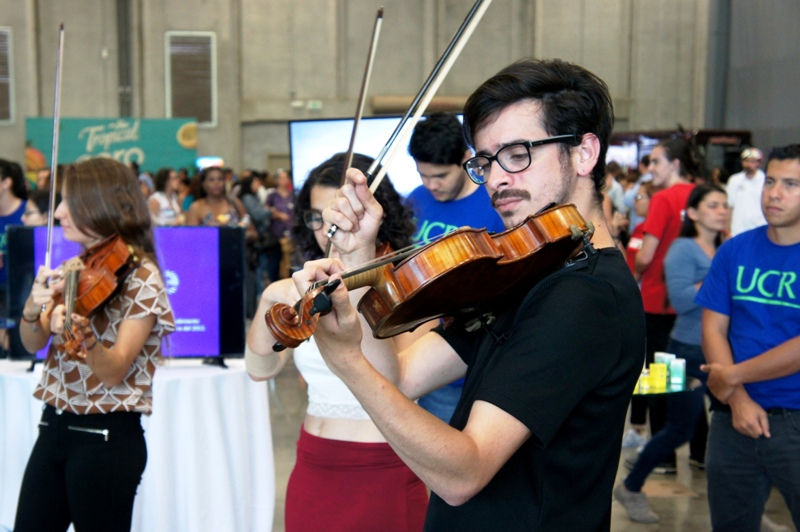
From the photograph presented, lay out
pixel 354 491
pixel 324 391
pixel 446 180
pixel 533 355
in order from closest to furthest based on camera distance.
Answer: pixel 533 355 → pixel 354 491 → pixel 324 391 → pixel 446 180

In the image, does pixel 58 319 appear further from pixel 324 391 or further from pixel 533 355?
pixel 533 355

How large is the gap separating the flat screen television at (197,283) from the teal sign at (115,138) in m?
10.3

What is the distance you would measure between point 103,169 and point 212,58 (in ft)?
44.0

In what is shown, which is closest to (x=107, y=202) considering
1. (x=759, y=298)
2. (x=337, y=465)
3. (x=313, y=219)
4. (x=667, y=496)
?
(x=313, y=219)

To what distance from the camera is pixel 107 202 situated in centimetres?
238

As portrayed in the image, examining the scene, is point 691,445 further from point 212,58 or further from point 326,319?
point 212,58

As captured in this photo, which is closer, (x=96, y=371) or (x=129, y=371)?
(x=96, y=371)

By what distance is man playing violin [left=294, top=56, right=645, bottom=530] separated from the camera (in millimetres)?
1139

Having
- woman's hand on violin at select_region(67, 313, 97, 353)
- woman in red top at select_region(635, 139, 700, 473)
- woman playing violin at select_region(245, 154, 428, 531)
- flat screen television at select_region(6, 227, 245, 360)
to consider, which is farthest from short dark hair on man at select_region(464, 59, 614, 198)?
woman in red top at select_region(635, 139, 700, 473)

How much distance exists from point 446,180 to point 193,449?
53.3 inches

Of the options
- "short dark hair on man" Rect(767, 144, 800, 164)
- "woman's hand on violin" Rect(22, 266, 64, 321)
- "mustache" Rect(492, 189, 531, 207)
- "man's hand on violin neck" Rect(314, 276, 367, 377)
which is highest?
"short dark hair on man" Rect(767, 144, 800, 164)

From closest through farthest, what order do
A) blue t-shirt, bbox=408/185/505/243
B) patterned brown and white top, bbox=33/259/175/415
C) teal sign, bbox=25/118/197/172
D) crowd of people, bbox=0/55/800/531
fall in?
1. crowd of people, bbox=0/55/800/531
2. patterned brown and white top, bbox=33/259/175/415
3. blue t-shirt, bbox=408/185/505/243
4. teal sign, bbox=25/118/197/172

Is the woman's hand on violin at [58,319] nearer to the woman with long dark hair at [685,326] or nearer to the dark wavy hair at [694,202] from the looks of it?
the woman with long dark hair at [685,326]

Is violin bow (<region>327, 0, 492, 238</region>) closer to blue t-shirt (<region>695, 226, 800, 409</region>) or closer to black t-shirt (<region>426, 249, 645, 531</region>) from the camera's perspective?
black t-shirt (<region>426, 249, 645, 531</region>)
